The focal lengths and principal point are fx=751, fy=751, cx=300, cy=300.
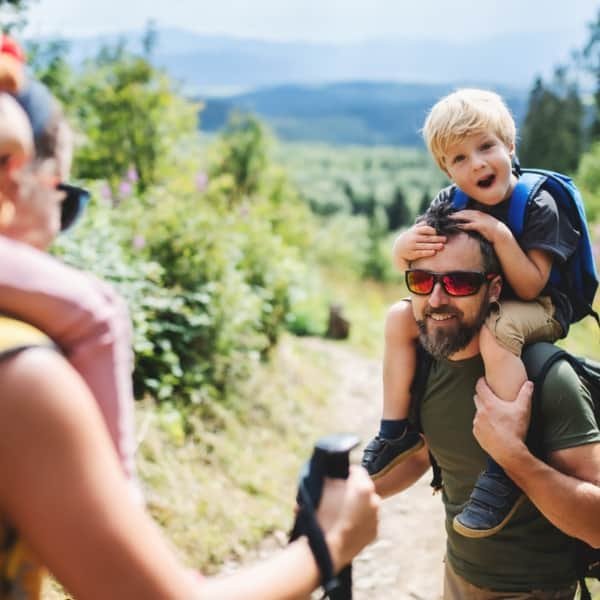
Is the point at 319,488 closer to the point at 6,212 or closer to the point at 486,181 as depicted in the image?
the point at 6,212

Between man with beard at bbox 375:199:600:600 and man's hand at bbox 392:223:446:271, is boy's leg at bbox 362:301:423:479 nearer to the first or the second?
man with beard at bbox 375:199:600:600

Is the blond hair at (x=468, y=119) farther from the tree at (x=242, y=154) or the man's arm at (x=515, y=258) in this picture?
the tree at (x=242, y=154)

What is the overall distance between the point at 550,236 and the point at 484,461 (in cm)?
75

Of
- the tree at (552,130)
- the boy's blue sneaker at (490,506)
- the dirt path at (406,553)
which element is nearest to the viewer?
the boy's blue sneaker at (490,506)

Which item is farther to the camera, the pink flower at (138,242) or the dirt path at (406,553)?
the pink flower at (138,242)

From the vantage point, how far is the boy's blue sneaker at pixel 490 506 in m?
2.25

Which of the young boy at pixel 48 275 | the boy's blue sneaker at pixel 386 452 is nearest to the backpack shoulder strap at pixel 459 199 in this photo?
the boy's blue sneaker at pixel 386 452

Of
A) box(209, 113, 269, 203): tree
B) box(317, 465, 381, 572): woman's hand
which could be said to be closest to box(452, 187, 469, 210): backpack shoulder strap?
box(317, 465, 381, 572): woman's hand

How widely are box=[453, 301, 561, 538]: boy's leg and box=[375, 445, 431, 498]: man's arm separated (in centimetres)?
41

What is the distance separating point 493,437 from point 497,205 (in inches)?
30.6

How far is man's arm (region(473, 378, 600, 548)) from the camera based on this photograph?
2111mm

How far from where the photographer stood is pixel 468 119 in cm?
249

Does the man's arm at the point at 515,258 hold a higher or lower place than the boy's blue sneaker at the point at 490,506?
higher

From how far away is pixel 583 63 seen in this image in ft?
134
